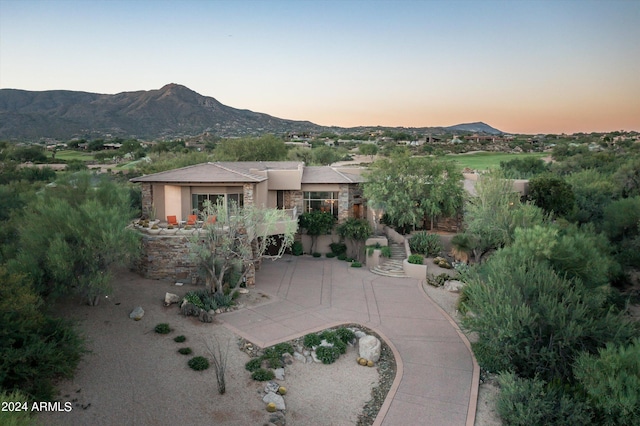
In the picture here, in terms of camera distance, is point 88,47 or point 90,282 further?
point 88,47

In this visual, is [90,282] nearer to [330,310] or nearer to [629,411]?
[330,310]

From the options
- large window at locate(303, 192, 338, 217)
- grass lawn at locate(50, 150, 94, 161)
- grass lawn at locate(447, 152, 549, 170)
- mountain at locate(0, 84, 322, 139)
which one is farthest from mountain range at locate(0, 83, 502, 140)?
large window at locate(303, 192, 338, 217)

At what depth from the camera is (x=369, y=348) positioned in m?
12.8

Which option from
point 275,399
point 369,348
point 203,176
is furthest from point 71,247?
point 369,348

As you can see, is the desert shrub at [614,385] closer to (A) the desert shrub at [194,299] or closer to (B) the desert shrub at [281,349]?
(B) the desert shrub at [281,349]

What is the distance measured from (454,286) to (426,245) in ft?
17.9

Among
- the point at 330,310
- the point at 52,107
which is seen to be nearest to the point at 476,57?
the point at 330,310

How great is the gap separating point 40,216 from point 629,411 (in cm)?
1843

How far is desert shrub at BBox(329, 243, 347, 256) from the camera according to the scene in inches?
1029

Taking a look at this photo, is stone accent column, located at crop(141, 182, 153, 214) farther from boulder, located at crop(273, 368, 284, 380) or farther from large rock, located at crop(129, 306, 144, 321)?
boulder, located at crop(273, 368, 284, 380)

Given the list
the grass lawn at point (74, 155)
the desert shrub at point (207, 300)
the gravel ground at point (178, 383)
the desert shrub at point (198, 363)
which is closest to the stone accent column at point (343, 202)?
the desert shrub at point (207, 300)

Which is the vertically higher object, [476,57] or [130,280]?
[476,57]

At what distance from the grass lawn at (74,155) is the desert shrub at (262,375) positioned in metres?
61.4

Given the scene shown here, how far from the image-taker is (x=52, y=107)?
99875 mm
